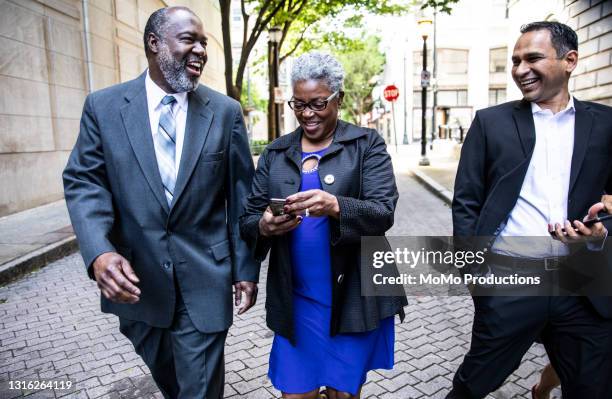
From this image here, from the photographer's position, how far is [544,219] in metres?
2.34

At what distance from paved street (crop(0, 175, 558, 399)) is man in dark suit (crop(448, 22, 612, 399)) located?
1.09 m

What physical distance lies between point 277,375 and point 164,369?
0.59 m

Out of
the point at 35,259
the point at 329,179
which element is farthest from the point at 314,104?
the point at 35,259

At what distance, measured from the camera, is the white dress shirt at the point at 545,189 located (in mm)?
2328

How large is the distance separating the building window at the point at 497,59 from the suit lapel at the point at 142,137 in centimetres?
4398

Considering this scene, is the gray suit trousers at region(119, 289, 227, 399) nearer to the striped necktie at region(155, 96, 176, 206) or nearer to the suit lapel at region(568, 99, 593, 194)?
the striped necktie at region(155, 96, 176, 206)

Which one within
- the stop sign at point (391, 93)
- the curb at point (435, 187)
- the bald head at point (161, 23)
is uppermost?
the stop sign at point (391, 93)

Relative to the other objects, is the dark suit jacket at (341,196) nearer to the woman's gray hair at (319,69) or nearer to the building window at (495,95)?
the woman's gray hair at (319,69)

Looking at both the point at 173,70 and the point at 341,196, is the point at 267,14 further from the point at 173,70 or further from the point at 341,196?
the point at 341,196

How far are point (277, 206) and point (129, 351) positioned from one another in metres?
2.88

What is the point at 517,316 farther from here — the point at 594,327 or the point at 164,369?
the point at 164,369

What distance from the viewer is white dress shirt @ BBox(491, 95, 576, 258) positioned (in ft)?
7.64

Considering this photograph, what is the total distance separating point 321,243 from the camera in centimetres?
233

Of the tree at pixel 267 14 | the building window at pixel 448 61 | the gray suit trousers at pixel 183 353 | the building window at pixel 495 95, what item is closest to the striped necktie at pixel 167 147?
the gray suit trousers at pixel 183 353
